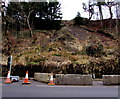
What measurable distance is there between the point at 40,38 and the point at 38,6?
20.9ft

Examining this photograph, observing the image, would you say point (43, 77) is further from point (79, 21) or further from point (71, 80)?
point (79, 21)

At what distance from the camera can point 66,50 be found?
20.4 meters

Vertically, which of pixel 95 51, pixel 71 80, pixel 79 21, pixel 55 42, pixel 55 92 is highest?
pixel 79 21

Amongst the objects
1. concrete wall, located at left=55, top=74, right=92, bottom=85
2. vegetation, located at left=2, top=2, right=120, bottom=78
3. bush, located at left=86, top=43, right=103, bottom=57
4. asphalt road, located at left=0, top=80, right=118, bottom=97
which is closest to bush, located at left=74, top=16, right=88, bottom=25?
vegetation, located at left=2, top=2, right=120, bottom=78

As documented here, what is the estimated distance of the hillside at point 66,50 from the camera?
14727 mm

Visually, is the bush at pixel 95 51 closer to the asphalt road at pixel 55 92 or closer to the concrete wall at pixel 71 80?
the concrete wall at pixel 71 80

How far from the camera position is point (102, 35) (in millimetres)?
25750

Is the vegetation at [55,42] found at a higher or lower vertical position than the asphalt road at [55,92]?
higher

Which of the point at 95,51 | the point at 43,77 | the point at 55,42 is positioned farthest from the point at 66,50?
the point at 43,77

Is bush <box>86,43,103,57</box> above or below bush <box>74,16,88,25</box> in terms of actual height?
below

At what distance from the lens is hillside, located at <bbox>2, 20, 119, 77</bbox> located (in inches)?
580

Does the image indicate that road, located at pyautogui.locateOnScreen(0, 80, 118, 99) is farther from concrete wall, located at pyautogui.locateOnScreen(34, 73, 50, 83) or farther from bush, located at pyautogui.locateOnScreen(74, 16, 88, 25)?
bush, located at pyautogui.locateOnScreen(74, 16, 88, 25)

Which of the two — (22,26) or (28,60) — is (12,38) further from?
(28,60)

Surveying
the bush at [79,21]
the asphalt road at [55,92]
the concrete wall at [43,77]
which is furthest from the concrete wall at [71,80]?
the bush at [79,21]
